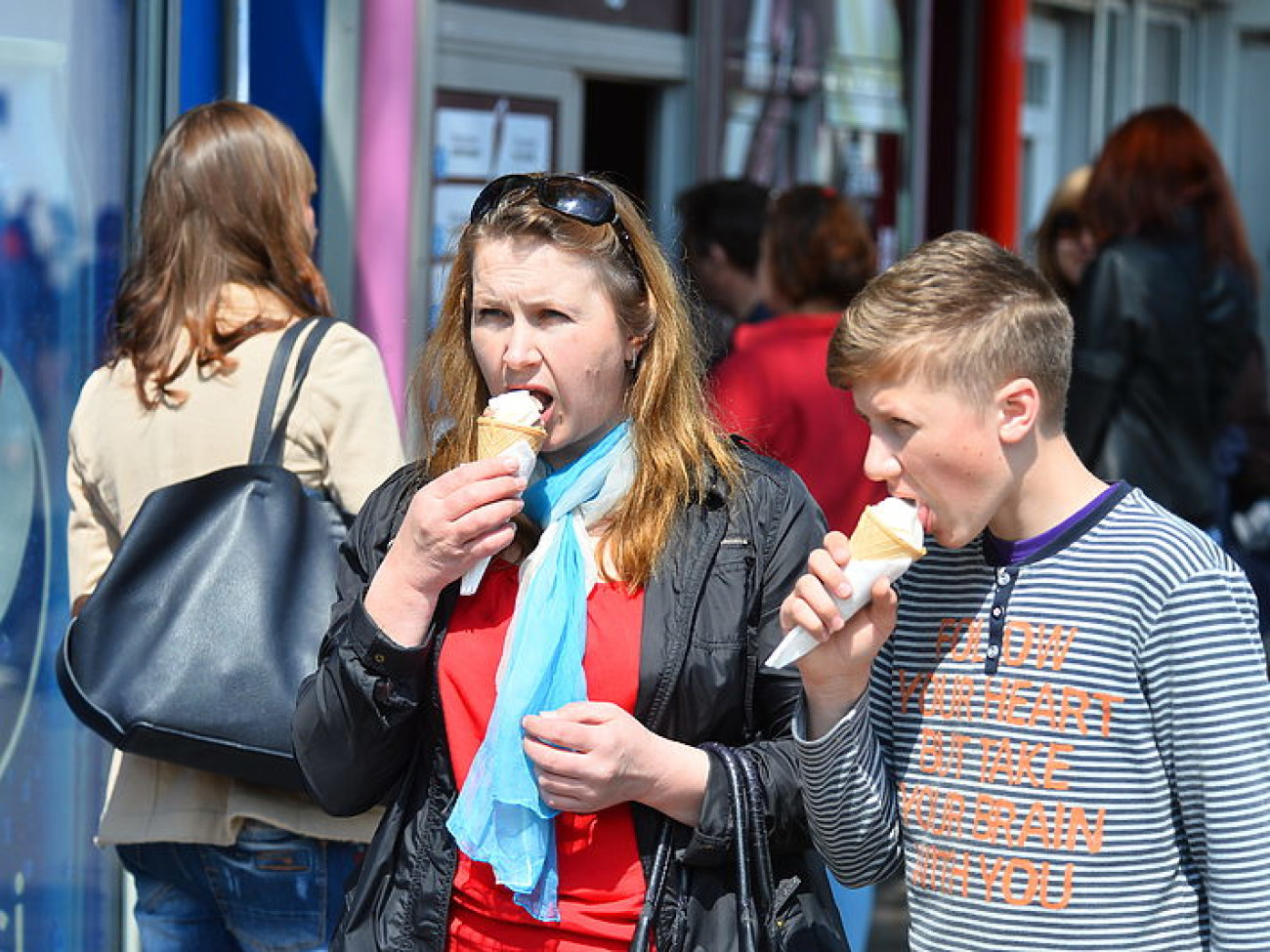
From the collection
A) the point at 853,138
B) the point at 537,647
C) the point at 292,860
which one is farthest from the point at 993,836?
the point at 853,138

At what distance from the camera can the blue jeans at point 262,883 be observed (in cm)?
284

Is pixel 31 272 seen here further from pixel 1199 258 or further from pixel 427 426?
pixel 1199 258

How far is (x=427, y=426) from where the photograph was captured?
8.14 feet

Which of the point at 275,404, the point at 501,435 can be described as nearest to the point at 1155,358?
the point at 275,404

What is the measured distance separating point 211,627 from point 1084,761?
4.50ft

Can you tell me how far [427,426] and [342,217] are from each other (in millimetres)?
2200

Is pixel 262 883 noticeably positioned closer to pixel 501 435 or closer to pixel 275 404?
pixel 275 404

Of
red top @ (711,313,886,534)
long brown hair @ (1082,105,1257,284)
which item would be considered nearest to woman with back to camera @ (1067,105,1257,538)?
long brown hair @ (1082,105,1257,284)

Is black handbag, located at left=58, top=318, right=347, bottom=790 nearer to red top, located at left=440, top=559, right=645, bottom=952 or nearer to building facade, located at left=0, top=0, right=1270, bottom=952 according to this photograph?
red top, located at left=440, top=559, right=645, bottom=952

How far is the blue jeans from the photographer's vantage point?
9.32 feet

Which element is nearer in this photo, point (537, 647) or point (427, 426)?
point (537, 647)

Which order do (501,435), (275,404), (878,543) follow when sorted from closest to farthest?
(878,543) → (501,435) → (275,404)

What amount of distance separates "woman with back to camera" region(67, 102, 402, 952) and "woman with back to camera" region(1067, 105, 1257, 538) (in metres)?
2.57

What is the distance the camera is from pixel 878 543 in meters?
2.04
